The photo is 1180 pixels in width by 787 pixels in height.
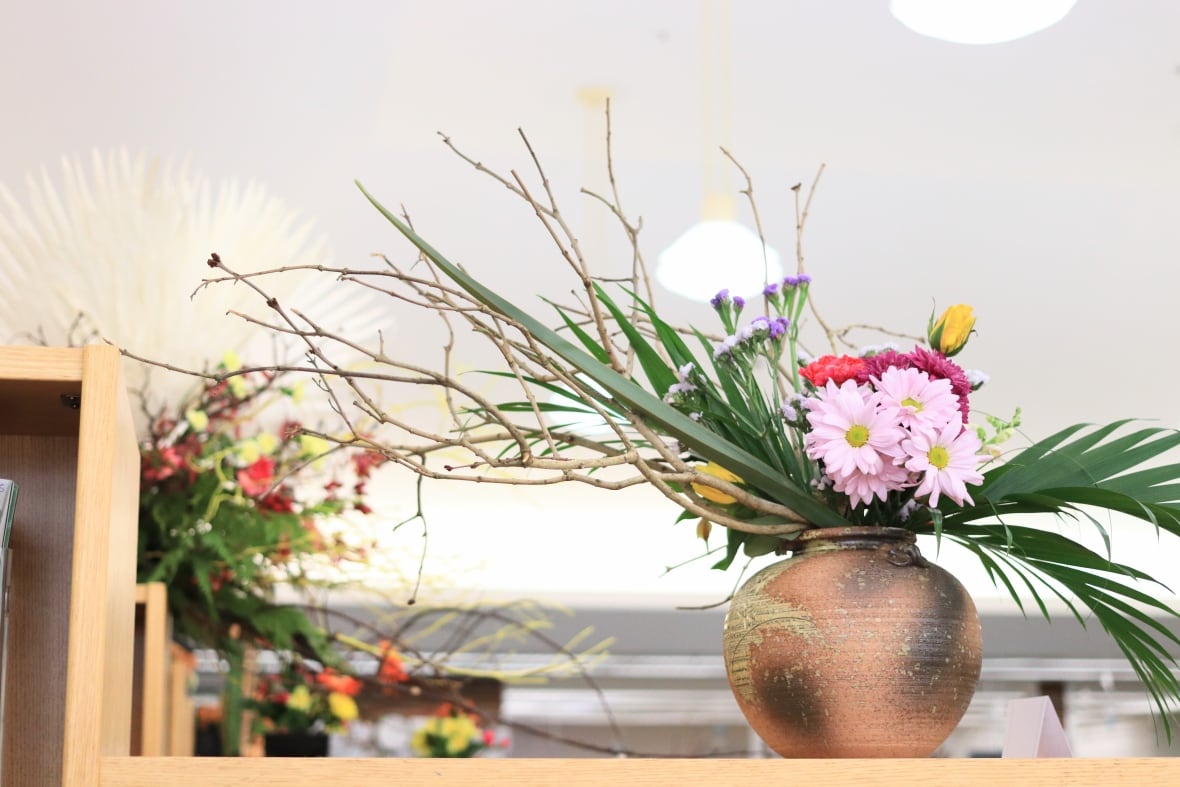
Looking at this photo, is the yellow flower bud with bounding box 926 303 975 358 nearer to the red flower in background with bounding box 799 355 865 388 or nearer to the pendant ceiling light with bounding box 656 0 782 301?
the red flower in background with bounding box 799 355 865 388

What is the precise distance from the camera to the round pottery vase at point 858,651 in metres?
0.69

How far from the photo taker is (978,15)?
5.64ft

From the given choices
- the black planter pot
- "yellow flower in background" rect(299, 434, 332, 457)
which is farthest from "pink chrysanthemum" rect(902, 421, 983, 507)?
the black planter pot

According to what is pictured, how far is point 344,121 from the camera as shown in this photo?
304 centimetres

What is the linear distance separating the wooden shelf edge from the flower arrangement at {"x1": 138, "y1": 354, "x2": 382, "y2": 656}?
2.92 ft

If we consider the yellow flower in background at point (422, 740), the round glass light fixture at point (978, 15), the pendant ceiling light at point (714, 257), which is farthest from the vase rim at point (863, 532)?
the yellow flower in background at point (422, 740)

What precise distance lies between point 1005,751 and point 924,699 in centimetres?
14

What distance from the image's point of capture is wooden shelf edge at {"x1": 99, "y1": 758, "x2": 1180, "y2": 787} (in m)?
0.60

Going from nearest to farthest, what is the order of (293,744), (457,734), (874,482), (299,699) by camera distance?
(874,482)
(299,699)
(293,744)
(457,734)

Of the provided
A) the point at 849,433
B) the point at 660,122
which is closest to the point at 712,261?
the point at 660,122

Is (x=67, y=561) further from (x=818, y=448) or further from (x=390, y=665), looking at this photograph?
(x=390, y=665)

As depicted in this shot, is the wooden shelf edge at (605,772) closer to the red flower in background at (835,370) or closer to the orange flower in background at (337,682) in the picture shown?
the red flower in background at (835,370)

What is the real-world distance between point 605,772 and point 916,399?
10.5 inches

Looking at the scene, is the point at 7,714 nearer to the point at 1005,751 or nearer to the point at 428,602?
the point at 1005,751
